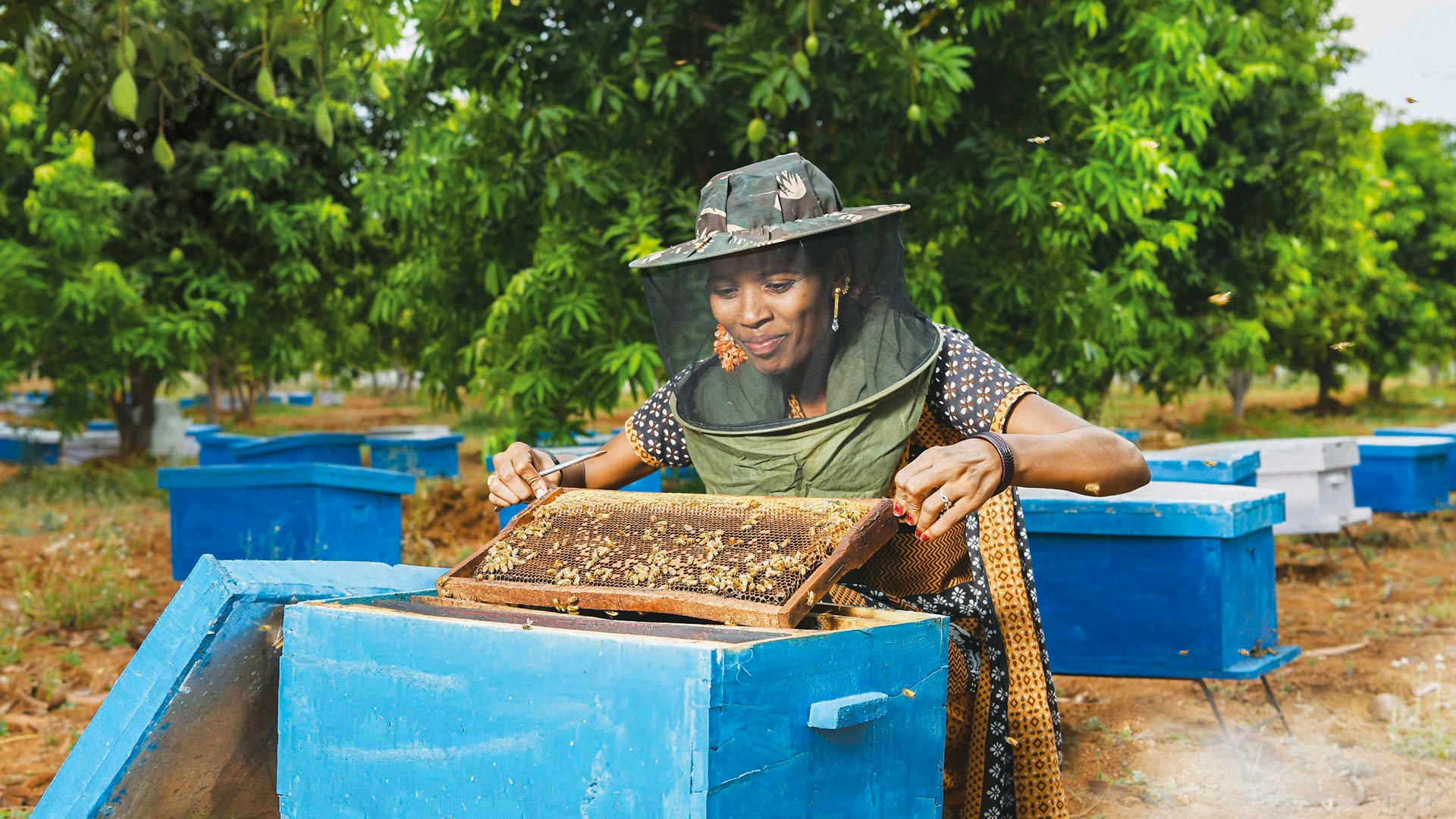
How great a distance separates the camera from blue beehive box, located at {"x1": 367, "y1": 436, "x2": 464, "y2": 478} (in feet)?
33.6

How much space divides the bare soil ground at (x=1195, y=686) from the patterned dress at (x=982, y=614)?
116 cm

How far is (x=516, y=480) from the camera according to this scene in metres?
2.41

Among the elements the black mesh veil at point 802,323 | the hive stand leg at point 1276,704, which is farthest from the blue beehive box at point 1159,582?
the black mesh veil at point 802,323

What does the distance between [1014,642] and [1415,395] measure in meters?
33.7

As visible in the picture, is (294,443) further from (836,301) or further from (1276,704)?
(836,301)

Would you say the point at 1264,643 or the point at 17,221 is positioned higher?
the point at 17,221

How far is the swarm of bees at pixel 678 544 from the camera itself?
175 centimetres

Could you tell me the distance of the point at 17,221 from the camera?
10.6 meters

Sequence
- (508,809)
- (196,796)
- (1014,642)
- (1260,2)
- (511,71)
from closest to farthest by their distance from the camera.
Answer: (508,809) < (196,796) < (1014,642) < (511,71) < (1260,2)

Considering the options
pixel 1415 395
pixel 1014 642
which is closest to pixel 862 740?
pixel 1014 642

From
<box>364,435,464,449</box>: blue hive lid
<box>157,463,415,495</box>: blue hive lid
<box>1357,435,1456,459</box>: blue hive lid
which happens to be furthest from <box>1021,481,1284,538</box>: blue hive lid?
<box>364,435,464,449</box>: blue hive lid

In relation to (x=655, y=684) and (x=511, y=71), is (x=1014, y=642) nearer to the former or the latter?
(x=655, y=684)

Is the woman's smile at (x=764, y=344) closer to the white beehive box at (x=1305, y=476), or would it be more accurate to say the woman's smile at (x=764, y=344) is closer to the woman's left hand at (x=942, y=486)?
the woman's left hand at (x=942, y=486)

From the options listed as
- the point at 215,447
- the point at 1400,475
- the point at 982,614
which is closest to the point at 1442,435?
the point at 1400,475
